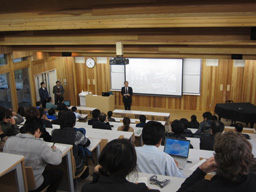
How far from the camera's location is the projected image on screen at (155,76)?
10.5 m

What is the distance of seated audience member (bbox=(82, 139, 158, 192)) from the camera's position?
157 centimetres

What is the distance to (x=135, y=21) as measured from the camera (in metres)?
4.18

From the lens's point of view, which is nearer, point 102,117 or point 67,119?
point 67,119

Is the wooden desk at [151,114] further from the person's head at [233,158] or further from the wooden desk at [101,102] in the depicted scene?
the person's head at [233,158]

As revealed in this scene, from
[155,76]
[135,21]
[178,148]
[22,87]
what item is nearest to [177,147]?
[178,148]

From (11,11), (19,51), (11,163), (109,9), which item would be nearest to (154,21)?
(109,9)

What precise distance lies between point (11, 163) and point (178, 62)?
8.59 metres

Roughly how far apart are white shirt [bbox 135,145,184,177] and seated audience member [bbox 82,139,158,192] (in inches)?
34.8

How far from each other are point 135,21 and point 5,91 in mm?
6120

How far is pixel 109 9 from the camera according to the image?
327 cm

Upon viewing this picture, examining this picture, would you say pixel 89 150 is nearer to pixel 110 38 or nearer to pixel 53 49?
pixel 110 38

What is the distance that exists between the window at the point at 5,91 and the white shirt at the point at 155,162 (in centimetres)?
721

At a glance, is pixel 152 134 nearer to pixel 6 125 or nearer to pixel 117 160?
pixel 117 160

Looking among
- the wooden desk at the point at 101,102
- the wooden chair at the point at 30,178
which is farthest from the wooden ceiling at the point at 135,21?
the wooden desk at the point at 101,102
